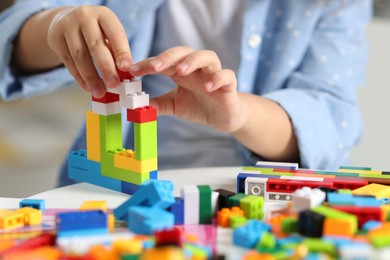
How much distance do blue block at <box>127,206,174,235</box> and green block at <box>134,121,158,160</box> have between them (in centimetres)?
9

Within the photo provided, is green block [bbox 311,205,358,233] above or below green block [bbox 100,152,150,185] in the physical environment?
below

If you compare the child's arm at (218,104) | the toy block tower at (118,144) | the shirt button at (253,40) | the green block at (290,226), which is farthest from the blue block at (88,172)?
the shirt button at (253,40)

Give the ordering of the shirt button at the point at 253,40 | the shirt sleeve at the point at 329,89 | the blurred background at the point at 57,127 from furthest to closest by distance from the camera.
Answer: the blurred background at the point at 57,127, the shirt button at the point at 253,40, the shirt sleeve at the point at 329,89

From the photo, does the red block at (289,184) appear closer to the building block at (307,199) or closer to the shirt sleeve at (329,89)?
the building block at (307,199)

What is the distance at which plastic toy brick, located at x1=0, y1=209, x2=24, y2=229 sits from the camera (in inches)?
20.4

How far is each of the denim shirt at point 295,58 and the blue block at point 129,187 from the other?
27 cm

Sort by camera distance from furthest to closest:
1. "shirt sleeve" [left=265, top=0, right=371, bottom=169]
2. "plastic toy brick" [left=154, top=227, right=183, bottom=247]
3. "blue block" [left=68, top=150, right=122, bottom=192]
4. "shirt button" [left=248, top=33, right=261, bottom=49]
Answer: "shirt button" [left=248, top=33, right=261, bottom=49], "shirt sleeve" [left=265, top=0, right=371, bottom=169], "blue block" [left=68, top=150, right=122, bottom=192], "plastic toy brick" [left=154, top=227, right=183, bottom=247]

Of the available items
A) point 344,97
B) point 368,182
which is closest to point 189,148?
point 344,97

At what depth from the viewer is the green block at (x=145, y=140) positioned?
61 centimetres

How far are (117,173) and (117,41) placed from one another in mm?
133

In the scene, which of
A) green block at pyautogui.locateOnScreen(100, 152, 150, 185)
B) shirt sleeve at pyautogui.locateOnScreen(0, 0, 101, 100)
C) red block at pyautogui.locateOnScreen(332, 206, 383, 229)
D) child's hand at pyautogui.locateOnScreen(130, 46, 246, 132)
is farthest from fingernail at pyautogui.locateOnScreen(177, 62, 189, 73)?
shirt sleeve at pyautogui.locateOnScreen(0, 0, 101, 100)

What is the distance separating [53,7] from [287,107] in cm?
35

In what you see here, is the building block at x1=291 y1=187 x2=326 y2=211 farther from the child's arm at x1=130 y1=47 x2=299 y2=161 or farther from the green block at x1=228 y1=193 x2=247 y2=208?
the child's arm at x1=130 y1=47 x2=299 y2=161

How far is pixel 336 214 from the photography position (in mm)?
489
